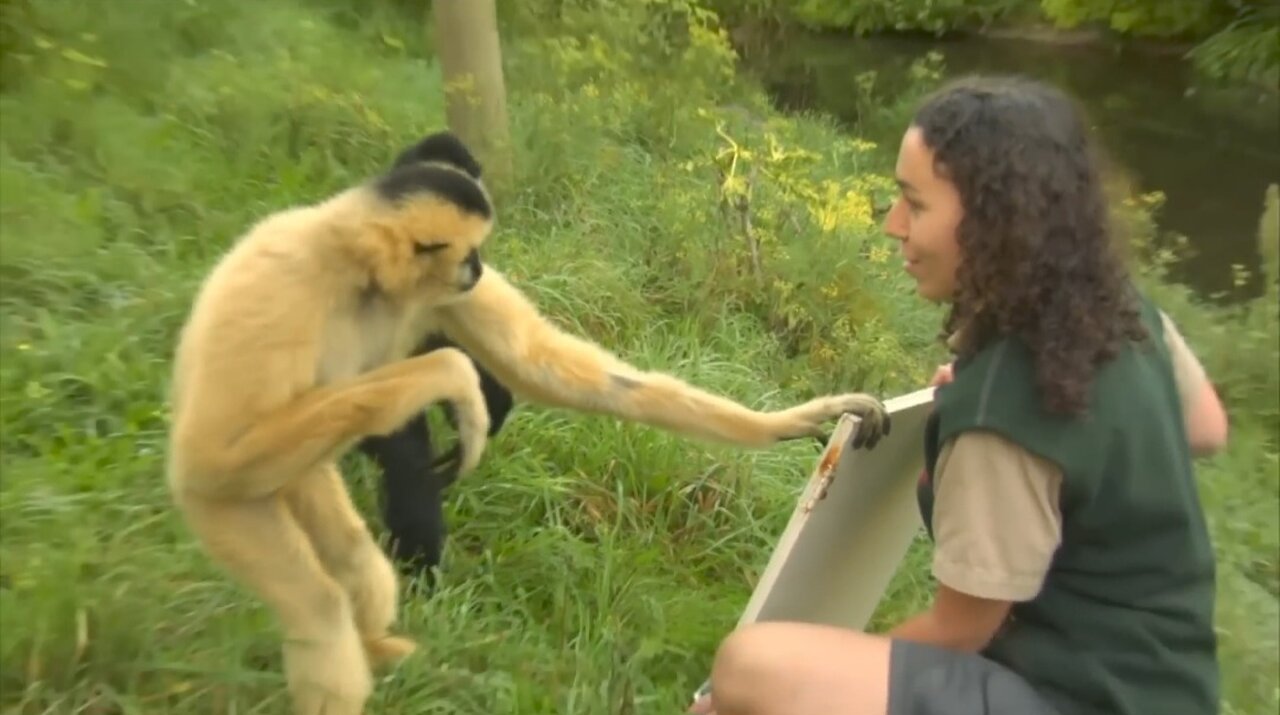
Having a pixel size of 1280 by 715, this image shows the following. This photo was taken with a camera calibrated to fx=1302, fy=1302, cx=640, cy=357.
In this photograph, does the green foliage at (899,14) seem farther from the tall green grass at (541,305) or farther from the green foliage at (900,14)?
the tall green grass at (541,305)

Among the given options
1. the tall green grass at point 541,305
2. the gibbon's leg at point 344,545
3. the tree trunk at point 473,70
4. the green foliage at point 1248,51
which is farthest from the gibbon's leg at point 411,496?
the green foliage at point 1248,51

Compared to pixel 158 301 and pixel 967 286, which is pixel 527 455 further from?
pixel 967 286

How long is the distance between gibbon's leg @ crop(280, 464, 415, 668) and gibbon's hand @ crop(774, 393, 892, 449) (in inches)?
42.1

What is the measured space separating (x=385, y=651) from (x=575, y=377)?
85 cm

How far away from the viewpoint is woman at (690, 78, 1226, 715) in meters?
2.16

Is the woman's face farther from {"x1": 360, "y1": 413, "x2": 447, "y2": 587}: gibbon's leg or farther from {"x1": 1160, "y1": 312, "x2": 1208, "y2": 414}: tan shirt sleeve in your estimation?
{"x1": 360, "y1": 413, "x2": 447, "y2": 587}: gibbon's leg

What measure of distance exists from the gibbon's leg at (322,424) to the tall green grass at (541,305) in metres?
0.61

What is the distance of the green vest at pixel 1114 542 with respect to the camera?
2.17 m

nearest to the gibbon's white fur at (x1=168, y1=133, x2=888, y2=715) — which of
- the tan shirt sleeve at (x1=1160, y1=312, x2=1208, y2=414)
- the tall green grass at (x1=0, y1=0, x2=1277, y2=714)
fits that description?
the tall green grass at (x1=0, y1=0, x2=1277, y2=714)

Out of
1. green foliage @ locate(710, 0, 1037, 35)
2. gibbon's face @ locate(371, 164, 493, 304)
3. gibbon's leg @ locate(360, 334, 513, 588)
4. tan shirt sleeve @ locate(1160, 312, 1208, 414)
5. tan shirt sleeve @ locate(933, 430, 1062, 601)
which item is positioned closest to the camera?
tan shirt sleeve @ locate(933, 430, 1062, 601)

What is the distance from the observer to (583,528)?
14.2 feet

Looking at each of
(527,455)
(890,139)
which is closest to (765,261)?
(527,455)

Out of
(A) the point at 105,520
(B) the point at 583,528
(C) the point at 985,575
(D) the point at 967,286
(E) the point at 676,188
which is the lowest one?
(A) the point at 105,520

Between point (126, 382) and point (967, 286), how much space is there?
2964 mm
